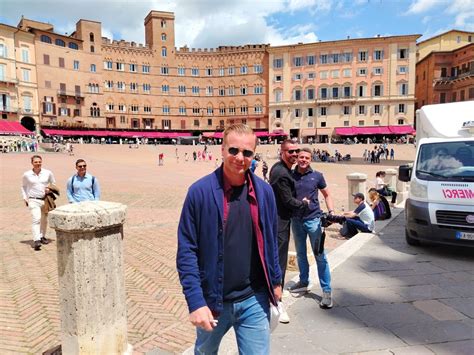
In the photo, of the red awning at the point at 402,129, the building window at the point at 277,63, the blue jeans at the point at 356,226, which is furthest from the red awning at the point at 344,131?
the blue jeans at the point at 356,226

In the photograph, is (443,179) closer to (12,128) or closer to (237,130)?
(237,130)

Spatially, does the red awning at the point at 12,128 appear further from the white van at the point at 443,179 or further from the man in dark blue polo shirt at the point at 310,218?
the man in dark blue polo shirt at the point at 310,218

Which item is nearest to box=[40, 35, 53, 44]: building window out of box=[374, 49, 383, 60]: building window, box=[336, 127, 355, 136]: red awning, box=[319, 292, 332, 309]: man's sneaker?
box=[336, 127, 355, 136]: red awning

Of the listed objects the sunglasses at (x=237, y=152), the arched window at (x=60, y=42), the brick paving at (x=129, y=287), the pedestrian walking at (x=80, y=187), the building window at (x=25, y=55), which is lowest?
the brick paving at (x=129, y=287)

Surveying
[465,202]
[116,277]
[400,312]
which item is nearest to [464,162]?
[465,202]

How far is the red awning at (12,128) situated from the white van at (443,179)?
177 ft

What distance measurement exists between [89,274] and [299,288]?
2.67 meters

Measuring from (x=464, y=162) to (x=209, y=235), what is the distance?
561cm

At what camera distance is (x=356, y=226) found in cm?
807

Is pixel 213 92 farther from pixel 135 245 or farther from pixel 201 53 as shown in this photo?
pixel 135 245

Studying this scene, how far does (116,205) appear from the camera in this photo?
9.64 feet

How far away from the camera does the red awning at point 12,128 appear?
49513 mm

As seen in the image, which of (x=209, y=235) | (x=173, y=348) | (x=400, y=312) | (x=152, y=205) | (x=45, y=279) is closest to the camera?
(x=209, y=235)

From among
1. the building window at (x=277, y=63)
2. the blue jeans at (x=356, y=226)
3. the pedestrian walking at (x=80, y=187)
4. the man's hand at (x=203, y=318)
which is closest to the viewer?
the man's hand at (x=203, y=318)
